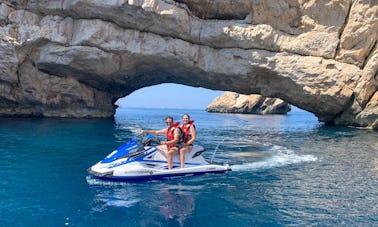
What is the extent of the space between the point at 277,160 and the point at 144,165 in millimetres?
5965

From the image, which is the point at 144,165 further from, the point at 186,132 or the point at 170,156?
the point at 186,132

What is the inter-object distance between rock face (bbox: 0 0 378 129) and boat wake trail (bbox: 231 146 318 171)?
11.9 m

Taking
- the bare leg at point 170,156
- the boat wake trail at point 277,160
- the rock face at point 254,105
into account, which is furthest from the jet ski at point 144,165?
the rock face at point 254,105

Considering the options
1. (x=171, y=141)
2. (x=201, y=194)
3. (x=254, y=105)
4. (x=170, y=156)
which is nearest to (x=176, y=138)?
(x=171, y=141)

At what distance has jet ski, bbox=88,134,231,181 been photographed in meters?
10.4

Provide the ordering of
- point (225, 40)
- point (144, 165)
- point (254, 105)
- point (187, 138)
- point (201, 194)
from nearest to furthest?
point (201, 194) → point (144, 165) → point (187, 138) → point (225, 40) → point (254, 105)

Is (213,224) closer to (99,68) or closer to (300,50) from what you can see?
(300,50)

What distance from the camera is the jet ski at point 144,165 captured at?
10406 mm

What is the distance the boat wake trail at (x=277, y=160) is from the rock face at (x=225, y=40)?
39.0 ft

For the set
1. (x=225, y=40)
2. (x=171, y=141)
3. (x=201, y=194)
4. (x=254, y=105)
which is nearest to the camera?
(x=201, y=194)

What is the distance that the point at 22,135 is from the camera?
66.4ft

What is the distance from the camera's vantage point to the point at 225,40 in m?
27.1

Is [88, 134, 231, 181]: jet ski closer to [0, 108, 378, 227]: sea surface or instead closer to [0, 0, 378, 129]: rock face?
[0, 108, 378, 227]: sea surface

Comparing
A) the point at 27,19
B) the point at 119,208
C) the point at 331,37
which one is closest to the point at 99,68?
the point at 27,19
